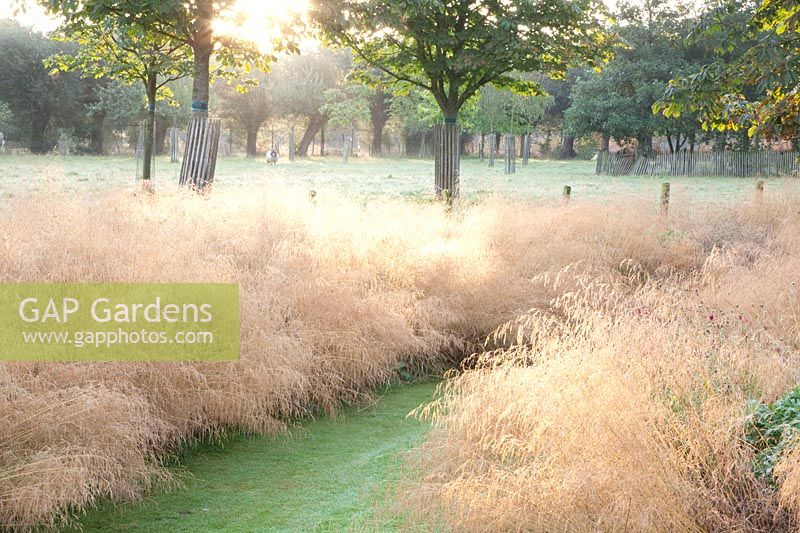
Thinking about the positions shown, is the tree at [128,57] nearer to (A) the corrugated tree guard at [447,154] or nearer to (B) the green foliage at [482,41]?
(B) the green foliage at [482,41]

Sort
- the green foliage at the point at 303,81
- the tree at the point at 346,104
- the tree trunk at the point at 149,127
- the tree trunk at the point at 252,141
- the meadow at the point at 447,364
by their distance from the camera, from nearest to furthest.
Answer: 1. the meadow at the point at 447,364
2. the tree trunk at the point at 149,127
3. the tree at the point at 346,104
4. the tree trunk at the point at 252,141
5. the green foliage at the point at 303,81

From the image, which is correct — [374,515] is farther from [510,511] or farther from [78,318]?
[78,318]

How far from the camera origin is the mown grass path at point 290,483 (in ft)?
15.1

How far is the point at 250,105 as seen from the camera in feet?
162

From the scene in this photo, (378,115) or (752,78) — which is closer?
(752,78)

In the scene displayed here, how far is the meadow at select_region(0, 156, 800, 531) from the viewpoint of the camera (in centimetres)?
411

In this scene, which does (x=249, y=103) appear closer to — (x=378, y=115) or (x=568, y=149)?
(x=378, y=115)

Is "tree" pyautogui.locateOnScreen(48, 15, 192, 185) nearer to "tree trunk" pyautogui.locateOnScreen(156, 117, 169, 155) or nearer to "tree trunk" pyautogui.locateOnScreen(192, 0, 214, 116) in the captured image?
"tree trunk" pyautogui.locateOnScreen(192, 0, 214, 116)

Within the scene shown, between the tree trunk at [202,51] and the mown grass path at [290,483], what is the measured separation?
24.3 ft

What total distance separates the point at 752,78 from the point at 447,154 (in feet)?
20.1

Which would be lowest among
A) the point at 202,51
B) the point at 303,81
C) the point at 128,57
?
the point at 202,51

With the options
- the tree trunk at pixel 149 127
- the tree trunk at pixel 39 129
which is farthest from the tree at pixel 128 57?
the tree trunk at pixel 39 129

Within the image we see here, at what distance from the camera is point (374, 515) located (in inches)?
179

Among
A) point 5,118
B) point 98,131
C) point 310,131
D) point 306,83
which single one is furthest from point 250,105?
point 5,118
